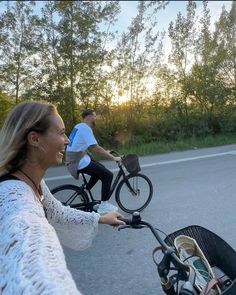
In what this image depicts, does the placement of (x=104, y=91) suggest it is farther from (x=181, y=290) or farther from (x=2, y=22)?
(x=181, y=290)

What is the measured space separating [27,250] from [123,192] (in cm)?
516

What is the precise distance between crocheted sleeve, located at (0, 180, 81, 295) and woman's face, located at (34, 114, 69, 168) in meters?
0.36

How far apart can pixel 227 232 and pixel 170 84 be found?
12139 millimetres

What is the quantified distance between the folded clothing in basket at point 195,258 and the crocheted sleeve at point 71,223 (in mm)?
556

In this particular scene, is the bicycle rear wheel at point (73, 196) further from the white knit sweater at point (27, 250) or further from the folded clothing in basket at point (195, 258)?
the white knit sweater at point (27, 250)

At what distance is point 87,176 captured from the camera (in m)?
5.72

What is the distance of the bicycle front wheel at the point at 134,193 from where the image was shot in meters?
5.98

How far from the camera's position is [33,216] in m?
1.07

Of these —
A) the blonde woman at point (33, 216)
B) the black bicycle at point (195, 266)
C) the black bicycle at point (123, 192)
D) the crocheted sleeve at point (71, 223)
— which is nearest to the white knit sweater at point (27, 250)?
the blonde woman at point (33, 216)

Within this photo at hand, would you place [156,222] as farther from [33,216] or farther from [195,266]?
[33,216]

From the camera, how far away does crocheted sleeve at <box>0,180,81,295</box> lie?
81 centimetres

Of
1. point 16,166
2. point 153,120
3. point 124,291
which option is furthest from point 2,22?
point 16,166

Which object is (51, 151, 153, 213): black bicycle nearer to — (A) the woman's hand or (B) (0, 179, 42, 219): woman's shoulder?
(A) the woman's hand

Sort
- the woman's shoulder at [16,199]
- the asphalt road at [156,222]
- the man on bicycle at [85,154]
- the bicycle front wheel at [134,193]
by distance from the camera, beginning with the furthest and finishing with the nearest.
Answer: the bicycle front wheel at [134,193] → the man on bicycle at [85,154] → the asphalt road at [156,222] → the woman's shoulder at [16,199]
